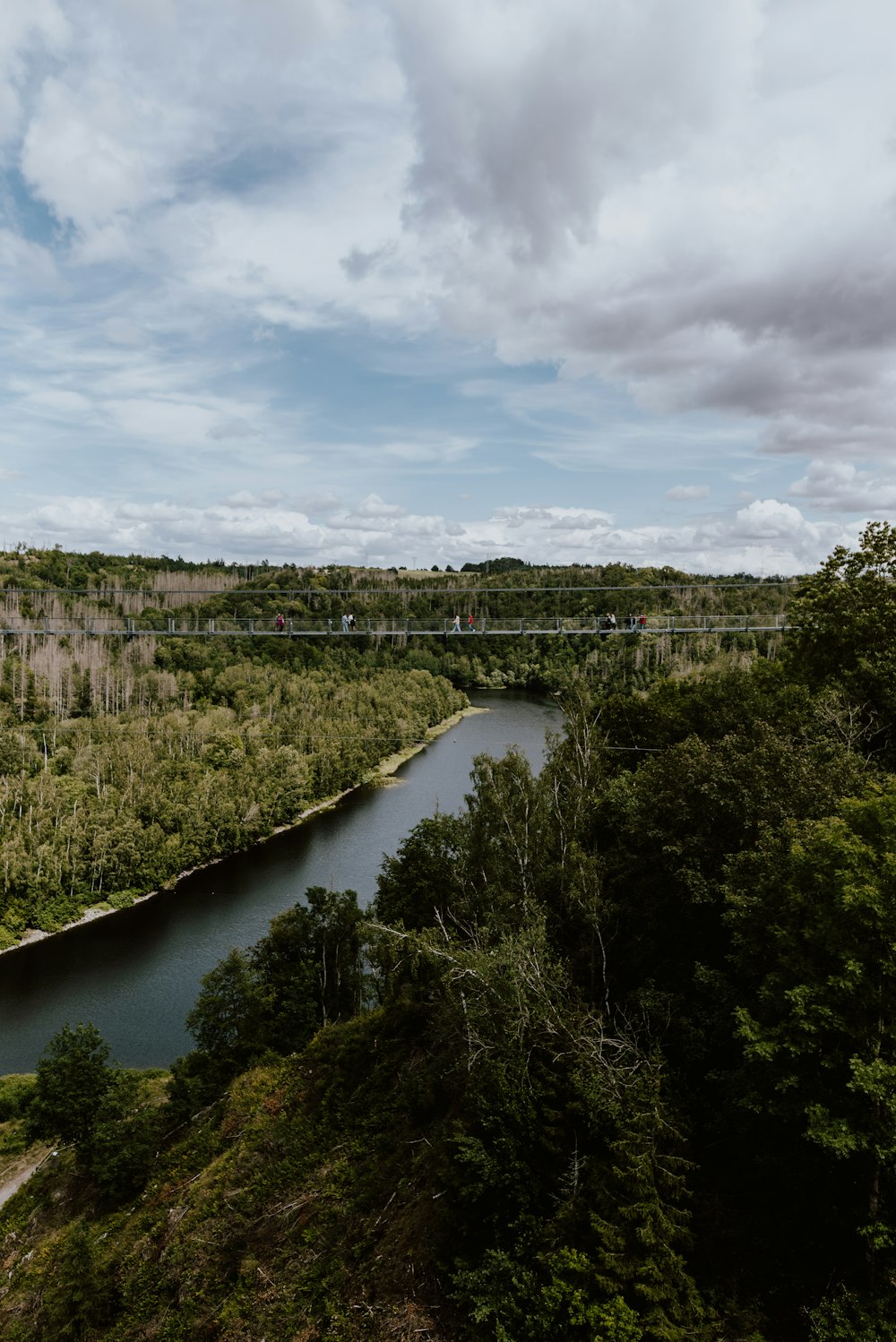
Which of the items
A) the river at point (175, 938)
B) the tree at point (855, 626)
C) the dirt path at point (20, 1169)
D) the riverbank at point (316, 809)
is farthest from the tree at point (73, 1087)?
the tree at point (855, 626)

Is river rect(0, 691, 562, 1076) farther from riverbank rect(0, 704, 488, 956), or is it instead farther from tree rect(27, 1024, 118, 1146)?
tree rect(27, 1024, 118, 1146)

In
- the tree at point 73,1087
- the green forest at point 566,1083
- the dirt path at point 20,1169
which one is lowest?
the dirt path at point 20,1169

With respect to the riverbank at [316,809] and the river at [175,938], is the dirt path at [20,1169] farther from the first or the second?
the riverbank at [316,809]

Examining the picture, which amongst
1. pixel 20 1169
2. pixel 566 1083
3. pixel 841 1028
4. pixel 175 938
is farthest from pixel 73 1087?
pixel 841 1028

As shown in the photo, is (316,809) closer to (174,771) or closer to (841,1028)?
(174,771)

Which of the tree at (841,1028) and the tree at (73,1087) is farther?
the tree at (73,1087)

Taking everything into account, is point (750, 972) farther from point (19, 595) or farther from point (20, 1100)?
point (19, 595)
